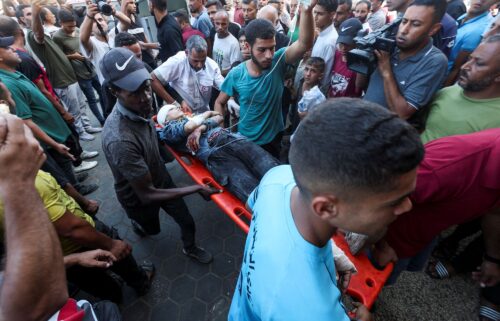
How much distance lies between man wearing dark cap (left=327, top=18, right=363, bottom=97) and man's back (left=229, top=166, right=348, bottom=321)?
2758 millimetres

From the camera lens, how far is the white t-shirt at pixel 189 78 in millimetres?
3553

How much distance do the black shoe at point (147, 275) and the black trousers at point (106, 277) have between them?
0.02 metres

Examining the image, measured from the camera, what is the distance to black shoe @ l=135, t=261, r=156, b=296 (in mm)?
2547

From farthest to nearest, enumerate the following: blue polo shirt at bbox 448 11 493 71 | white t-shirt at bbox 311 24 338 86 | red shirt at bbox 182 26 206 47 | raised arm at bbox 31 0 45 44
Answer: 1. red shirt at bbox 182 26 206 47
2. raised arm at bbox 31 0 45 44
3. white t-shirt at bbox 311 24 338 86
4. blue polo shirt at bbox 448 11 493 71

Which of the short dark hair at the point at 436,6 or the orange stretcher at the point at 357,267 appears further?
the short dark hair at the point at 436,6

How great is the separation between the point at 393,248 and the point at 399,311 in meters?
1.02

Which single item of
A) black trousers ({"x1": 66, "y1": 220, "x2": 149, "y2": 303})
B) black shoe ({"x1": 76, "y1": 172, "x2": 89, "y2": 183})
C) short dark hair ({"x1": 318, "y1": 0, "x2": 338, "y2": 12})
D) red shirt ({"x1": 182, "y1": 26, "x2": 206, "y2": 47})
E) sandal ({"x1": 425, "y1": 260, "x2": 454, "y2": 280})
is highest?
short dark hair ({"x1": 318, "y1": 0, "x2": 338, "y2": 12})

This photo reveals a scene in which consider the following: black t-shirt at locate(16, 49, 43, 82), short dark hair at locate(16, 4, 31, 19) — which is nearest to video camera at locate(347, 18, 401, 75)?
black t-shirt at locate(16, 49, 43, 82)

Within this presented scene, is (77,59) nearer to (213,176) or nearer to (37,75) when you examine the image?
(37,75)

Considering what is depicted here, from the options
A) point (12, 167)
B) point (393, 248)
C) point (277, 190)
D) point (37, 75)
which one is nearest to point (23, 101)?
point (37, 75)

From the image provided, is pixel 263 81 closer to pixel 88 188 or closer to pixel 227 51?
pixel 227 51

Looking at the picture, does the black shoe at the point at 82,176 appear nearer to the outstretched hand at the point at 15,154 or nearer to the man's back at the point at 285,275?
the outstretched hand at the point at 15,154

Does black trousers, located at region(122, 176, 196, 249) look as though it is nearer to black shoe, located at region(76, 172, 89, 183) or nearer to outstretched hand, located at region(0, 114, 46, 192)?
outstretched hand, located at region(0, 114, 46, 192)

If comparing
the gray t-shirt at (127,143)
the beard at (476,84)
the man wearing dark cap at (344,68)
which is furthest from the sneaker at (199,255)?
the beard at (476,84)
